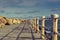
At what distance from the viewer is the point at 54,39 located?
8055 millimetres

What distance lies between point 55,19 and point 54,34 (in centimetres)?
56

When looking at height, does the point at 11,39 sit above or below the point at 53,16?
below

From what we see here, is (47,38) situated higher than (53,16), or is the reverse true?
(53,16)

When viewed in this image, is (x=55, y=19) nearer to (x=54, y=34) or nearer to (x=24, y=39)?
(x=54, y=34)

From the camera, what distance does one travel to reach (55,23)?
26.2 feet

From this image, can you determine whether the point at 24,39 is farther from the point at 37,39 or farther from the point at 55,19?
the point at 55,19

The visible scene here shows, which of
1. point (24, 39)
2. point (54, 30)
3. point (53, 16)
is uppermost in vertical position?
point (53, 16)

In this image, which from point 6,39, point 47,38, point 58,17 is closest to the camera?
point 58,17

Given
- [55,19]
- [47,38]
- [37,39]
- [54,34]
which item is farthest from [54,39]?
[37,39]

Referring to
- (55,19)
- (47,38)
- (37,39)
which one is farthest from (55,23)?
(37,39)

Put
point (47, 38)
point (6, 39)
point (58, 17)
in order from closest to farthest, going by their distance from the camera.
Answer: point (58, 17) < point (47, 38) < point (6, 39)

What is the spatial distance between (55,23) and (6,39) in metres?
6.83

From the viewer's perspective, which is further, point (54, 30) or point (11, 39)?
point (11, 39)

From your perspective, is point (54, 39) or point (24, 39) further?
point (24, 39)
